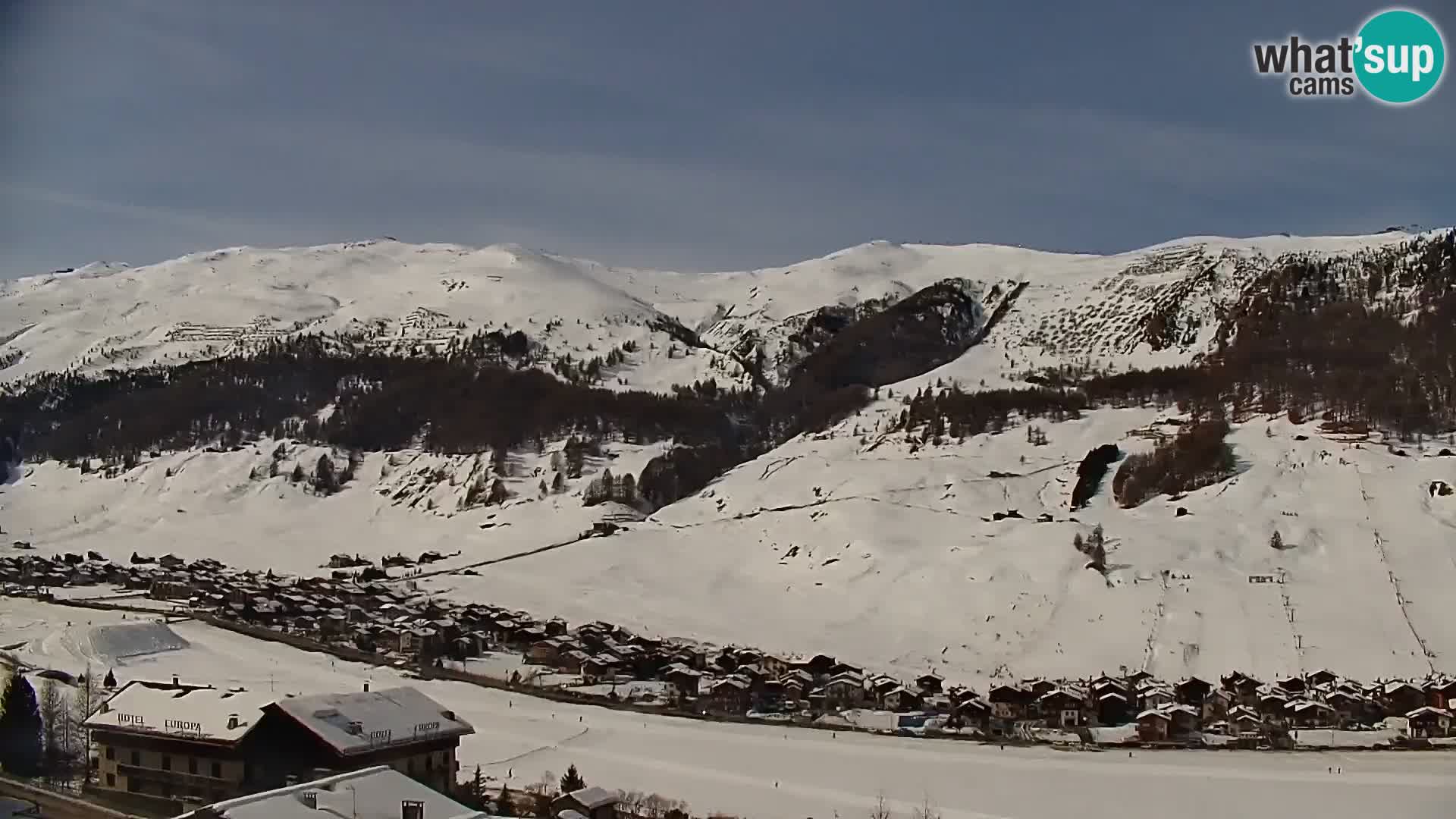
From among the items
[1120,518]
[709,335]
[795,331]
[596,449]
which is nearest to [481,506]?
[596,449]

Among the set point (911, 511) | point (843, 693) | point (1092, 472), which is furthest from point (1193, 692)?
point (1092, 472)

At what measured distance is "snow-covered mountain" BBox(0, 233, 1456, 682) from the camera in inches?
882

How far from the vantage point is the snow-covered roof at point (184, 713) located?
39.6 ft

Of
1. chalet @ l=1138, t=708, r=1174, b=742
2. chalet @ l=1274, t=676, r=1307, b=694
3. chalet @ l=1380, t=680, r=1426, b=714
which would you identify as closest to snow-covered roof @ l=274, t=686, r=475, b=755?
chalet @ l=1138, t=708, r=1174, b=742

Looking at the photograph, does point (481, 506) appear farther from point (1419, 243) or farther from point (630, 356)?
point (1419, 243)

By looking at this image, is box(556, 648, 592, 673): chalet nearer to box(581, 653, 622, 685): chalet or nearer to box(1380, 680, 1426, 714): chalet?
box(581, 653, 622, 685): chalet

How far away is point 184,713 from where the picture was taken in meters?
12.5

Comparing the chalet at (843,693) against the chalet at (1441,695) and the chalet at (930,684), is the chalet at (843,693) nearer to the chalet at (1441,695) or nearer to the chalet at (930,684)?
the chalet at (930,684)

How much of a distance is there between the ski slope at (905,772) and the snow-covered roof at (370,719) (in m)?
1.15

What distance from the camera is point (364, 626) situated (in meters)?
25.7

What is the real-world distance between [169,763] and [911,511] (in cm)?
2148

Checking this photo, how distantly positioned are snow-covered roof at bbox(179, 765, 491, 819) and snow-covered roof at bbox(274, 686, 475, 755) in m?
2.30

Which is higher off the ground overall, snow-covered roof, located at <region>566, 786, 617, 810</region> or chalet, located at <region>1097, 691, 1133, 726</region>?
chalet, located at <region>1097, 691, 1133, 726</region>

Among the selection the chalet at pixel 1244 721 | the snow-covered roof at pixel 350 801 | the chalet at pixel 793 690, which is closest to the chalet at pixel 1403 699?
the chalet at pixel 1244 721
